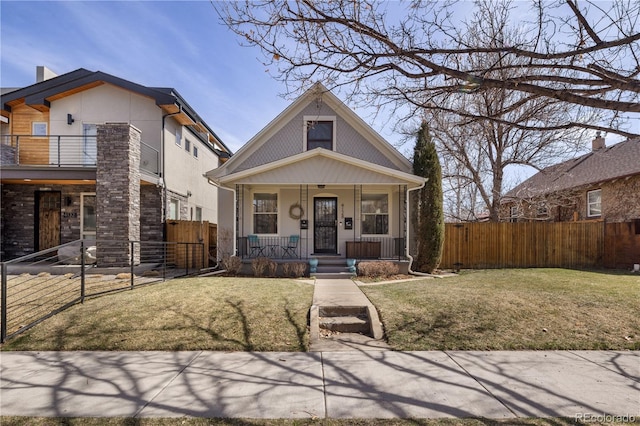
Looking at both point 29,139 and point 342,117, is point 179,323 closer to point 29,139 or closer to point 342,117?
point 342,117

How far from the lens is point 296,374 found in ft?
12.3

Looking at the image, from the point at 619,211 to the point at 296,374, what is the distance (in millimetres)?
17459

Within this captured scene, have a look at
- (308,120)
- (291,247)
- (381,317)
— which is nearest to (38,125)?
(308,120)

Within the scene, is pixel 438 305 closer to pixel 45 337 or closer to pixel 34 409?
pixel 34 409

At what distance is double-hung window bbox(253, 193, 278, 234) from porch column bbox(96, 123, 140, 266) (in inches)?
163

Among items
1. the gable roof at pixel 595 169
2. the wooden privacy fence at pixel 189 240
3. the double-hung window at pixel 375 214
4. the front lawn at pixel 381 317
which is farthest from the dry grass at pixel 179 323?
the gable roof at pixel 595 169

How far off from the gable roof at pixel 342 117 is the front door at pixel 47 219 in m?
6.97

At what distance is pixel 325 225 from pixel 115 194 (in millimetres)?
7286

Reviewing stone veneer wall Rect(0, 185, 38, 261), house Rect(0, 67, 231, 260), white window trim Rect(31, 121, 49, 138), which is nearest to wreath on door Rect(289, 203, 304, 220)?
house Rect(0, 67, 231, 260)

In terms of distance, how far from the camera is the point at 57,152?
1203 cm

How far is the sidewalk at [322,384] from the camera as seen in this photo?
Answer: 9.90ft

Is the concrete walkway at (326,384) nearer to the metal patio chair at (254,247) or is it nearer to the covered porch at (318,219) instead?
the covered porch at (318,219)

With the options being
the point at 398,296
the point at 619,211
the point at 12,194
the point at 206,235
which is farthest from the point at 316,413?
the point at 619,211

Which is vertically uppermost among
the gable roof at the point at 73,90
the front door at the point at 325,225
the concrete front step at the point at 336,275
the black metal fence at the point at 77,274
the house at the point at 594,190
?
the gable roof at the point at 73,90
